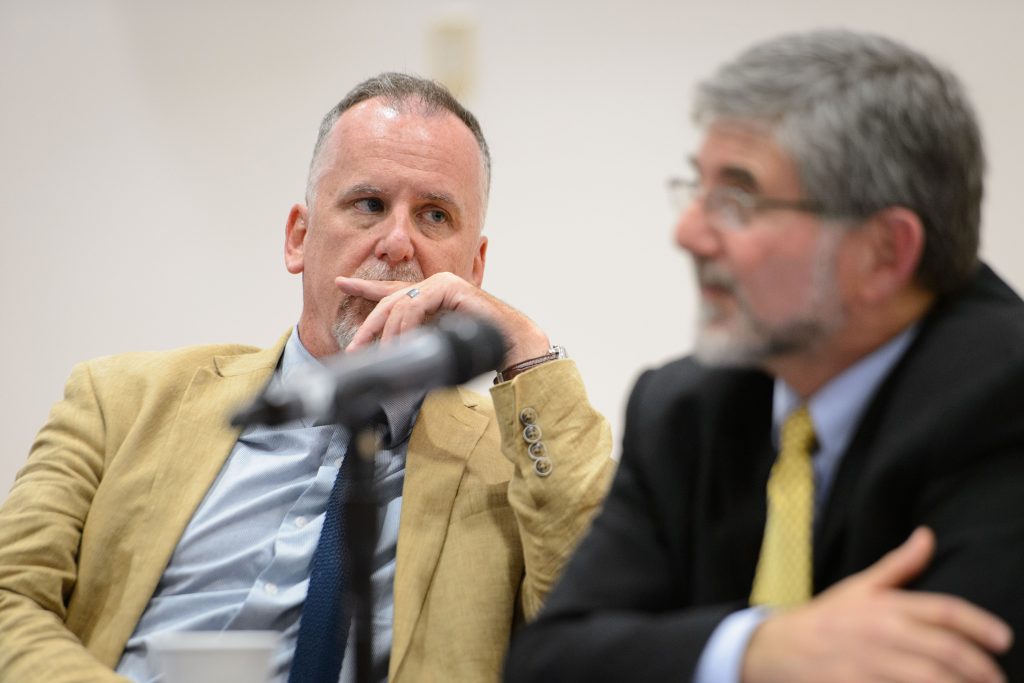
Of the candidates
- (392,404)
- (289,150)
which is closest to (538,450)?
(392,404)

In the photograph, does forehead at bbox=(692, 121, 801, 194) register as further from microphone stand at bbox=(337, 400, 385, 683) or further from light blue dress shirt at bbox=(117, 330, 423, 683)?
light blue dress shirt at bbox=(117, 330, 423, 683)

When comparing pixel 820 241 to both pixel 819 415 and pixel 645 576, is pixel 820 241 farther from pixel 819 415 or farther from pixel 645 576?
pixel 645 576

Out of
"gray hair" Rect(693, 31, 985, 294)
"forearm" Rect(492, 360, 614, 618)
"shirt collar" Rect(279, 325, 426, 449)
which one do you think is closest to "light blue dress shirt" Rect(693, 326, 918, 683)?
"gray hair" Rect(693, 31, 985, 294)

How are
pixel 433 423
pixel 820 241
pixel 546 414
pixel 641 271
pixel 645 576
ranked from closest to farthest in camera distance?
1. pixel 820 241
2. pixel 645 576
3. pixel 546 414
4. pixel 433 423
5. pixel 641 271

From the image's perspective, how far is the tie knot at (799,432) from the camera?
1464 millimetres

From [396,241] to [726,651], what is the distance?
4.43 feet

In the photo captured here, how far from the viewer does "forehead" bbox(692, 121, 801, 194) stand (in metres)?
1.40

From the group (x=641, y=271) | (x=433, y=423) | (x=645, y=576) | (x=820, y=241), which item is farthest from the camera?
(x=641, y=271)

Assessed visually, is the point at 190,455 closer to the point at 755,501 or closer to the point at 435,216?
the point at 435,216

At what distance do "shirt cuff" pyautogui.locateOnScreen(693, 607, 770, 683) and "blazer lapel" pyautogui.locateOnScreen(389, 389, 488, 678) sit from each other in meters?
0.93

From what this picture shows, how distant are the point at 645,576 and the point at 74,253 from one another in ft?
9.31

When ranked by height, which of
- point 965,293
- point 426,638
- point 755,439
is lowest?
point 426,638

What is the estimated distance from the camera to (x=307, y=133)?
12.5 feet

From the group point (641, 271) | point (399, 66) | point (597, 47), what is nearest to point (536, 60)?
point (597, 47)
